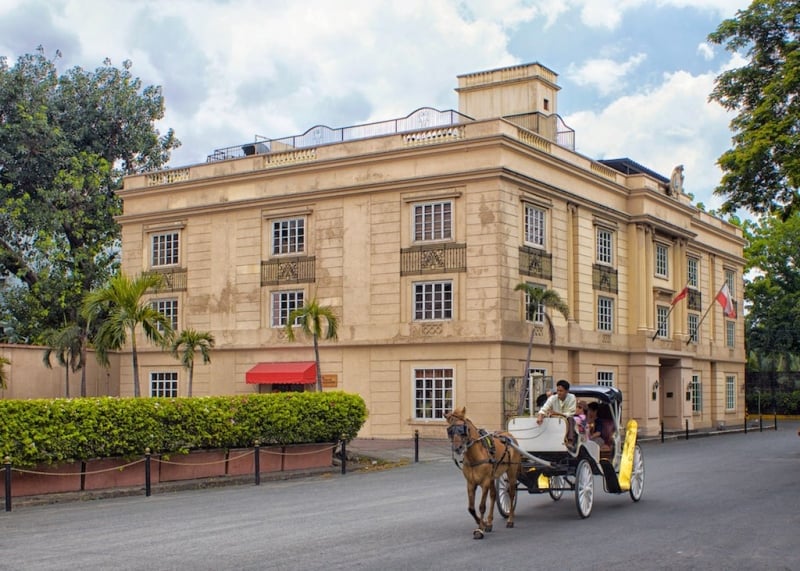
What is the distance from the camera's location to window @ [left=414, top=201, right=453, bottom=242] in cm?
3588

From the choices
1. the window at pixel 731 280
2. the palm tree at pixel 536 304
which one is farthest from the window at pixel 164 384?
the window at pixel 731 280

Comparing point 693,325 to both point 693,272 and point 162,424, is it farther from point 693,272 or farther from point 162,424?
point 162,424

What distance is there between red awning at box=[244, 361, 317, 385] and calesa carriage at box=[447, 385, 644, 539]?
20937 mm

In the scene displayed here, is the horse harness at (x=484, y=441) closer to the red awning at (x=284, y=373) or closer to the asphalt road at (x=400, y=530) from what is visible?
the asphalt road at (x=400, y=530)

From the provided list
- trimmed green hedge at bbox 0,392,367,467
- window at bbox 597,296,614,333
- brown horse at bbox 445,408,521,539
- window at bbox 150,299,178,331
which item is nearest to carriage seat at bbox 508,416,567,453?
brown horse at bbox 445,408,521,539

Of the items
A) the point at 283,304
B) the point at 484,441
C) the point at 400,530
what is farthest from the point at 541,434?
the point at 283,304

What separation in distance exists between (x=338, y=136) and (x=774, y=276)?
1380 inches

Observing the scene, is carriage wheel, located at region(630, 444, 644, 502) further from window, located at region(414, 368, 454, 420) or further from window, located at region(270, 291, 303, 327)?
window, located at region(270, 291, 303, 327)

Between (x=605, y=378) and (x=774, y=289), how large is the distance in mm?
26376

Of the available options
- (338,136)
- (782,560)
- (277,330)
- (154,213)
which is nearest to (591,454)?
(782,560)

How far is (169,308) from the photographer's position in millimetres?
41906

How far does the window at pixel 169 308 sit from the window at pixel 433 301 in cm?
1083

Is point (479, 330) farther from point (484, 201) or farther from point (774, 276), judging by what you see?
point (774, 276)

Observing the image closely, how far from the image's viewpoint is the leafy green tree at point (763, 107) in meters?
24.2
